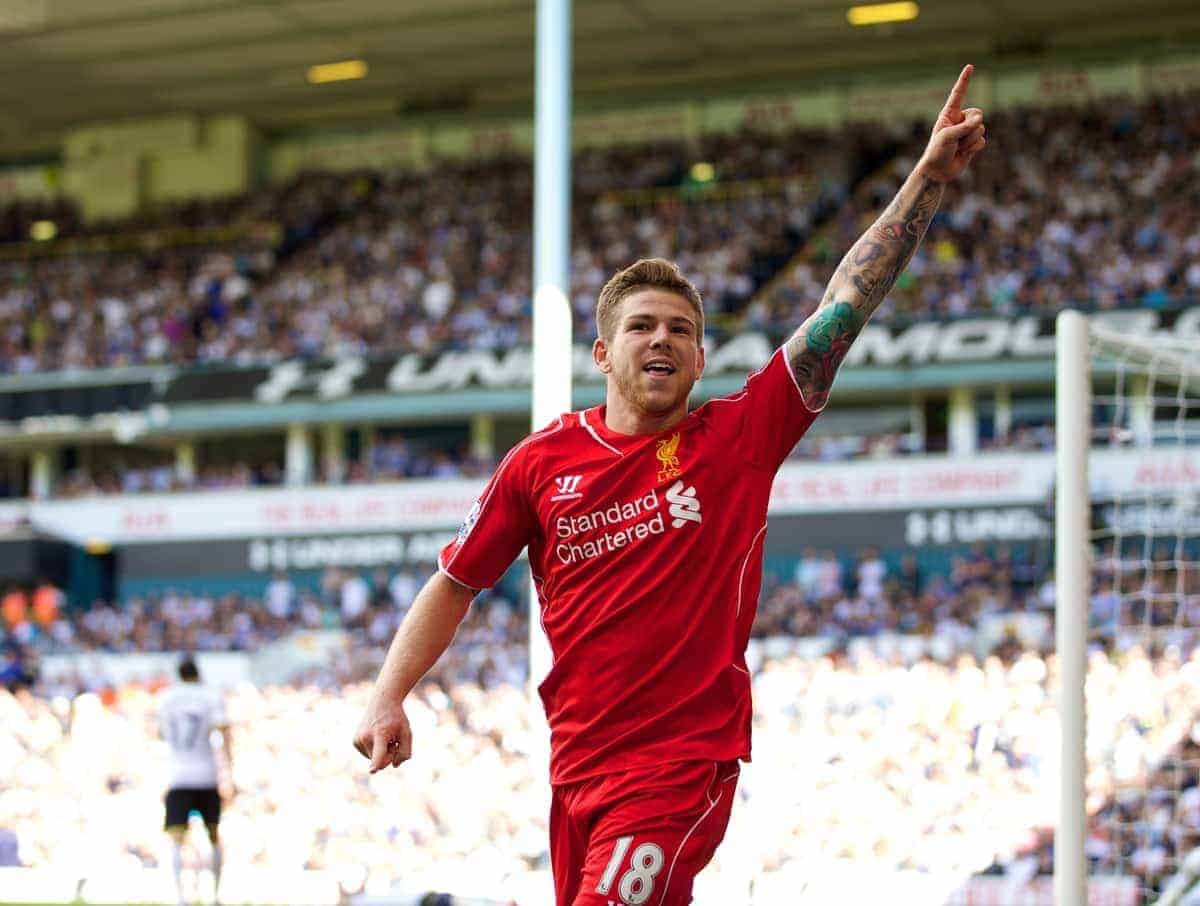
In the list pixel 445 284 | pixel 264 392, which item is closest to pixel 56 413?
pixel 264 392

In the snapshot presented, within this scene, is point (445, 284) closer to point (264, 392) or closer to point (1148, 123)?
point (264, 392)

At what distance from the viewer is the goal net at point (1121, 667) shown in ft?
20.3

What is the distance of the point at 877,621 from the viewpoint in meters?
22.3

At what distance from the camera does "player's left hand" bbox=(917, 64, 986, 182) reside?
4.07m

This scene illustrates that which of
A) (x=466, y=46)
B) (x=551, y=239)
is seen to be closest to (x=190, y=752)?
(x=551, y=239)

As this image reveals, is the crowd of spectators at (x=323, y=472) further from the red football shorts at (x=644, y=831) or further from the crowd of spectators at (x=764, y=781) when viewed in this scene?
the red football shorts at (x=644, y=831)

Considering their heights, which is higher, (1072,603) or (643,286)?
(643,286)

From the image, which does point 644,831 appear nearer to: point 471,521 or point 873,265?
point 471,521

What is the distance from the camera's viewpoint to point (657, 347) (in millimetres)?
4035

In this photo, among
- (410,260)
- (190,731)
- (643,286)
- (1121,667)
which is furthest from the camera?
(410,260)

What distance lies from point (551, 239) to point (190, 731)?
200 inches

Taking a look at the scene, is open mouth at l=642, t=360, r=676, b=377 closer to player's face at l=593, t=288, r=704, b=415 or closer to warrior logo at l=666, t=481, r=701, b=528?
player's face at l=593, t=288, r=704, b=415

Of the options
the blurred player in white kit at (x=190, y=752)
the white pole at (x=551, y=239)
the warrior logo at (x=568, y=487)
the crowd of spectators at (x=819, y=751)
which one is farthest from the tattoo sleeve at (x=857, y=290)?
the blurred player in white kit at (x=190, y=752)

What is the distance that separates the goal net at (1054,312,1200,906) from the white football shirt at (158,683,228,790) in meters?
5.52
